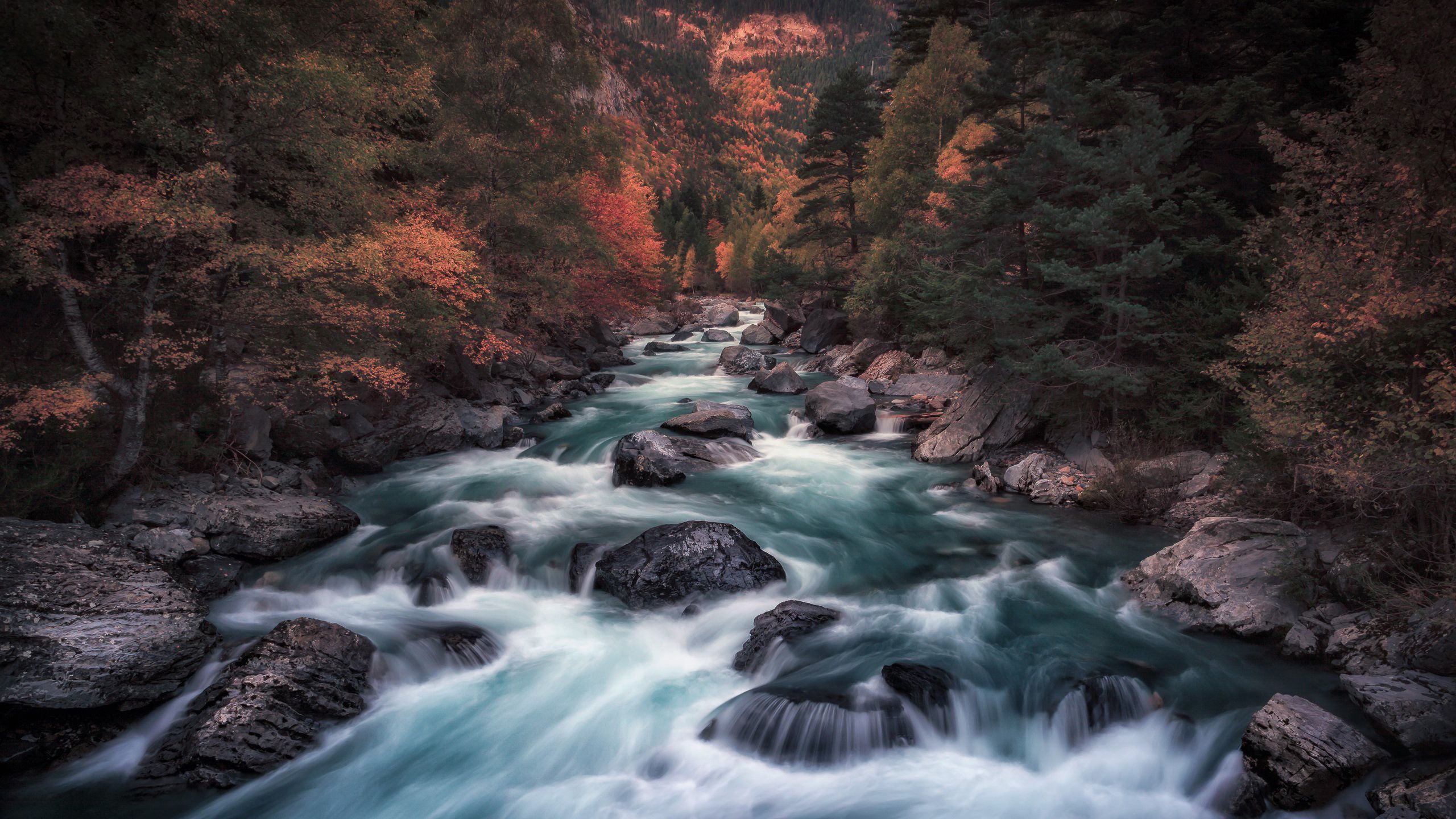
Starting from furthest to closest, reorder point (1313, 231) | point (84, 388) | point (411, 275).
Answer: point (411, 275) → point (1313, 231) → point (84, 388)

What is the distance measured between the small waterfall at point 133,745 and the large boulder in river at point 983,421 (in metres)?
14.9

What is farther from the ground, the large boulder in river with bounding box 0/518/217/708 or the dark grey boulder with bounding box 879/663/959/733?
the large boulder in river with bounding box 0/518/217/708

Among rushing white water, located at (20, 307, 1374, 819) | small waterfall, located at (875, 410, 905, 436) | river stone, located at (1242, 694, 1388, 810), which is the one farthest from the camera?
small waterfall, located at (875, 410, 905, 436)

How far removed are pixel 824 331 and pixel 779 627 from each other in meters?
28.1

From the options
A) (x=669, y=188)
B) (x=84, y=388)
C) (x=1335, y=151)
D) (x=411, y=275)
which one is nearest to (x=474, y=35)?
(x=411, y=275)

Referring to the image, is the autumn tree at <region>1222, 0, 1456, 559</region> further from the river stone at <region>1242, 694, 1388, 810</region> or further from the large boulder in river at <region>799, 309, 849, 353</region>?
the large boulder in river at <region>799, 309, 849, 353</region>

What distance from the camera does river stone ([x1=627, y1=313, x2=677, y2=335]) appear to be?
4997 cm

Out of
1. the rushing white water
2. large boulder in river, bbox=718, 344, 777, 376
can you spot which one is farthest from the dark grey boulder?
large boulder in river, bbox=718, 344, 777, 376

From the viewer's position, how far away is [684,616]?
937 centimetres

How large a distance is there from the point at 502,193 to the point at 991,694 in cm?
1920

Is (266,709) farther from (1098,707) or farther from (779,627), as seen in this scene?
(1098,707)

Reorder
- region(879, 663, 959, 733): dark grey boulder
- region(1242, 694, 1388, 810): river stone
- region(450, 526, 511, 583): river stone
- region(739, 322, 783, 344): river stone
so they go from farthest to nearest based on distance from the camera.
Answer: region(739, 322, 783, 344): river stone
region(450, 526, 511, 583): river stone
region(879, 663, 959, 733): dark grey boulder
region(1242, 694, 1388, 810): river stone

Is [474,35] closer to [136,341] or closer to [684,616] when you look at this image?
[136,341]

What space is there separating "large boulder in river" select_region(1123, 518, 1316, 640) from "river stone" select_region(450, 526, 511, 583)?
10.5 meters
